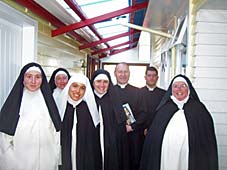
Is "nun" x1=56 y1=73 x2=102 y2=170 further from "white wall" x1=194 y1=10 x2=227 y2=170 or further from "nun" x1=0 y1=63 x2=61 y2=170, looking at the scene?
"white wall" x1=194 y1=10 x2=227 y2=170

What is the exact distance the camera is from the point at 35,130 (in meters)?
3.18

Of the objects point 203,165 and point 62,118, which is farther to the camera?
point 62,118

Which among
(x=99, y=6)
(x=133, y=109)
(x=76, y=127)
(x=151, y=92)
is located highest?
(x=99, y=6)

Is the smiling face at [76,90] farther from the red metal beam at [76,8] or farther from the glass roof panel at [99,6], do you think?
the glass roof panel at [99,6]

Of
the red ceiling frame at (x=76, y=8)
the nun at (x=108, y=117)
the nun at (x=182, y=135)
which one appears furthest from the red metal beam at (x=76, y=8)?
the nun at (x=182, y=135)

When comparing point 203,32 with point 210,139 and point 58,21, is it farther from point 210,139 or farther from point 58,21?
point 58,21

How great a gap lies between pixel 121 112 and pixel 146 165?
2.70ft

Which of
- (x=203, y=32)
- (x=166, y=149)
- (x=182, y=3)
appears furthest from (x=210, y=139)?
(x=182, y=3)

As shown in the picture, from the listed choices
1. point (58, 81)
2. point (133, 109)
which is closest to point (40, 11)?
point (58, 81)

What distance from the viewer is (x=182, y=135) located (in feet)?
11.3

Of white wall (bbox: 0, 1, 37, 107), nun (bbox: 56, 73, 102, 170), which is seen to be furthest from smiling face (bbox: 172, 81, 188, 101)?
white wall (bbox: 0, 1, 37, 107)

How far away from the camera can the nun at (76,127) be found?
11.7 feet

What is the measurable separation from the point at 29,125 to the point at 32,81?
14.6 inches

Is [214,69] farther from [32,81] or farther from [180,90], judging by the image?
[32,81]
